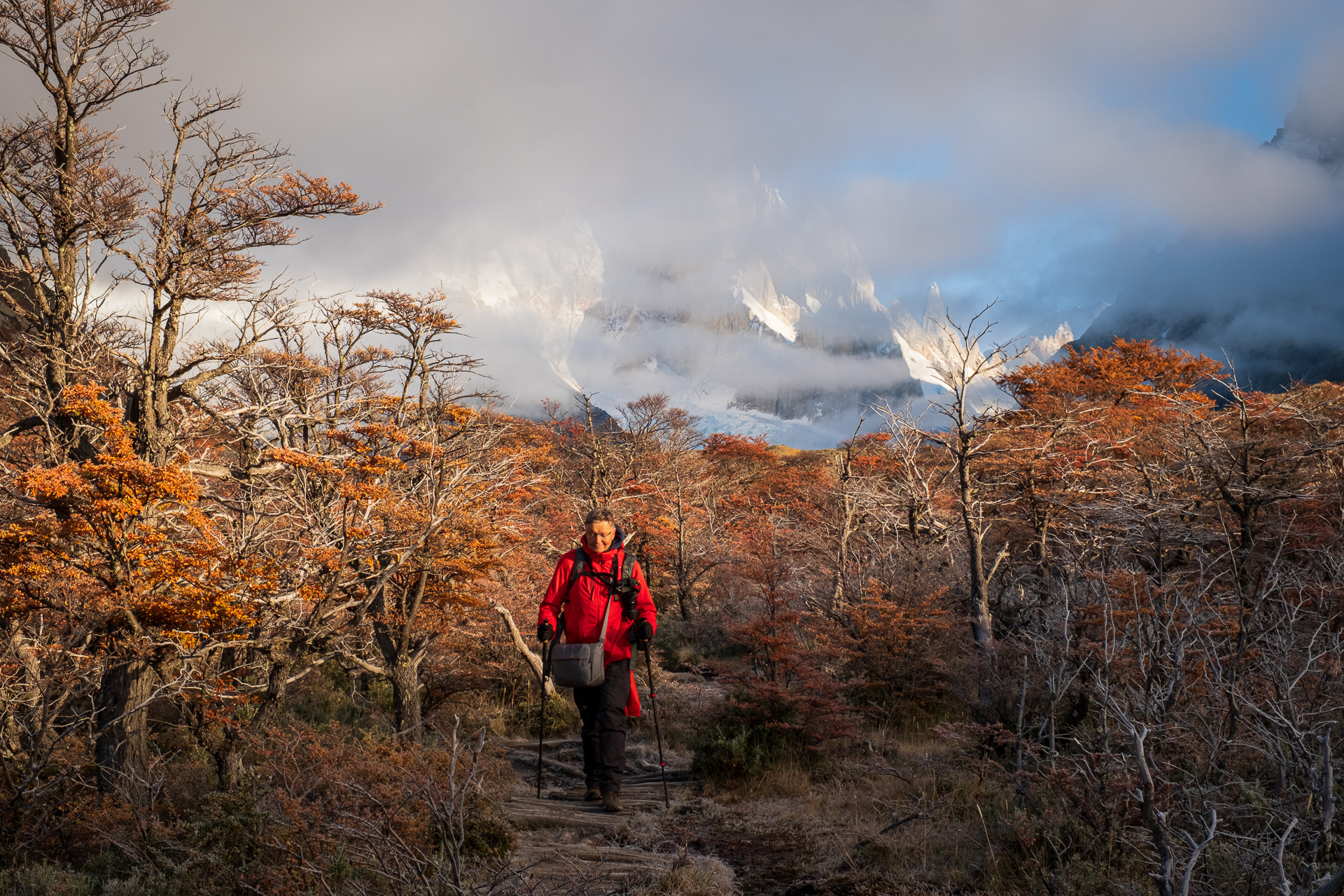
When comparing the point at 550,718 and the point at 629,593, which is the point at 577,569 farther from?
the point at 550,718

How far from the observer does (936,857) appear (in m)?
4.11

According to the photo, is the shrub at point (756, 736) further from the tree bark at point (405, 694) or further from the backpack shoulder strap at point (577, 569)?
the tree bark at point (405, 694)

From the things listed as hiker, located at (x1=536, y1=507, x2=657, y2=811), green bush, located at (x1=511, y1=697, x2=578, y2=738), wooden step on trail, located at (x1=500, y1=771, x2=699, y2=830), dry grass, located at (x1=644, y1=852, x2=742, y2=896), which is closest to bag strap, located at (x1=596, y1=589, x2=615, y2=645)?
hiker, located at (x1=536, y1=507, x2=657, y2=811)

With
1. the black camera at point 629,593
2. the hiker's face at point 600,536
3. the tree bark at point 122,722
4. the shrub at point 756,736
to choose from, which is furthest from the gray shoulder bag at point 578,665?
the tree bark at point 122,722

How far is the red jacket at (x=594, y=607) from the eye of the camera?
5188mm

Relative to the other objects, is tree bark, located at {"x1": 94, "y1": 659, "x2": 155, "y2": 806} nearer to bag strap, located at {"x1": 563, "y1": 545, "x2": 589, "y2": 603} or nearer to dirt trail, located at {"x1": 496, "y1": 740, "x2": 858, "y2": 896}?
dirt trail, located at {"x1": 496, "y1": 740, "x2": 858, "y2": 896}

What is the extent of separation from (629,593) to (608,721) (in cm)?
95

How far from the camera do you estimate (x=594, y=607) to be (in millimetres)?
5234

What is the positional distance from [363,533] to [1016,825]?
19.1 feet

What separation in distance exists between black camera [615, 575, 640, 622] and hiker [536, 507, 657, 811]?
0.01 m

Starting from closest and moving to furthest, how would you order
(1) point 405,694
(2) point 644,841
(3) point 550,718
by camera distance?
(2) point 644,841, (1) point 405,694, (3) point 550,718

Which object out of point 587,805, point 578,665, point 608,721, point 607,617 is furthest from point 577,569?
point 587,805

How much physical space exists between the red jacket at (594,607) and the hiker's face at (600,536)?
40 millimetres

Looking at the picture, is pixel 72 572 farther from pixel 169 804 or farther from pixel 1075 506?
pixel 1075 506
